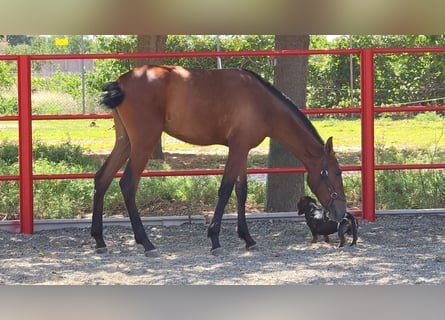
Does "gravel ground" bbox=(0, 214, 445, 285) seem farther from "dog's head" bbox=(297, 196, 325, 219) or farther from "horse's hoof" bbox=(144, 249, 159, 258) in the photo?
"dog's head" bbox=(297, 196, 325, 219)

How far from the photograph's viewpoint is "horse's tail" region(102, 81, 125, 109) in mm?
5598

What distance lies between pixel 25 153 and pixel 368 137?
3.00 meters

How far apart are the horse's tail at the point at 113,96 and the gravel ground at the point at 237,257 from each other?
43.9 inches

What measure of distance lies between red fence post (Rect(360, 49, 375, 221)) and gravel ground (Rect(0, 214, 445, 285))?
22cm

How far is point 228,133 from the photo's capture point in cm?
578

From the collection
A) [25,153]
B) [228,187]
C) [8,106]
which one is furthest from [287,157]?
[8,106]

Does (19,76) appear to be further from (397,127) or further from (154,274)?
(397,127)

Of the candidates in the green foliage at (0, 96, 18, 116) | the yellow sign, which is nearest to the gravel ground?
the yellow sign

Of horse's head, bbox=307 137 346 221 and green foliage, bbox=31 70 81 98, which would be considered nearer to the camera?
horse's head, bbox=307 137 346 221

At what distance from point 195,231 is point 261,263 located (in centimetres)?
146

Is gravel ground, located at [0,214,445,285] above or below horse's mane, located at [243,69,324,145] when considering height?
below

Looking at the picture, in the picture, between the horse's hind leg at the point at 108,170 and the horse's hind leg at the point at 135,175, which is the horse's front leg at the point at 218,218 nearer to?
the horse's hind leg at the point at 135,175

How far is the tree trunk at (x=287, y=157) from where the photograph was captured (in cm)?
718

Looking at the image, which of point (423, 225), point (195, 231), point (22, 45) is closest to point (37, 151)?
point (195, 231)
